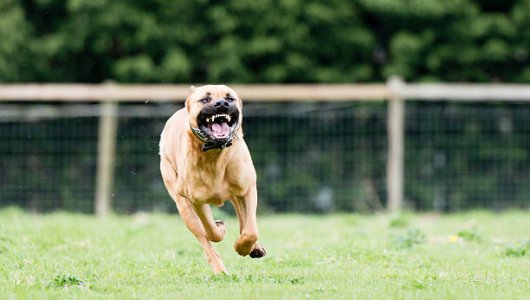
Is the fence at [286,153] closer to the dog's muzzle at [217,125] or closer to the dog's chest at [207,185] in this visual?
the dog's chest at [207,185]

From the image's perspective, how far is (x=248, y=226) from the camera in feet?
21.4

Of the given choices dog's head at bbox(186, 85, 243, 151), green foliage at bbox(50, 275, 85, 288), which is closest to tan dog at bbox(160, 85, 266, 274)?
dog's head at bbox(186, 85, 243, 151)

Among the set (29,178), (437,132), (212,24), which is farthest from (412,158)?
(29,178)

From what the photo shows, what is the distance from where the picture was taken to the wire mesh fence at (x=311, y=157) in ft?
52.0

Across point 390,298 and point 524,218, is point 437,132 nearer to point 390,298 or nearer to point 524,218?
point 524,218

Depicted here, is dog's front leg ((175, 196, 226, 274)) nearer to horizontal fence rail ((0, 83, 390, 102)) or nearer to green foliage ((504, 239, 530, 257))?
green foliage ((504, 239, 530, 257))

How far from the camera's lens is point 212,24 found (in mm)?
18359

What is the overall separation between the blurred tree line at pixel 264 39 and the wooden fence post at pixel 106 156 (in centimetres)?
269

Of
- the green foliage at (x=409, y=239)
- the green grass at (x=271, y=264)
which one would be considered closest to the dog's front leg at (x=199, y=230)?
the green grass at (x=271, y=264)

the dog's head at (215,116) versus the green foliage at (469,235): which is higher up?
the dog's head at (215,116)

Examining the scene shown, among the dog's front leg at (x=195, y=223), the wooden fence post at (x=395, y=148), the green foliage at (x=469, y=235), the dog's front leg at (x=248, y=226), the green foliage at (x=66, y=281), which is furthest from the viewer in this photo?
the wooden fence post at (x=395, y=148)

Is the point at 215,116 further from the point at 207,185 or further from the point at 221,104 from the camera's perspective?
the point at 207,185

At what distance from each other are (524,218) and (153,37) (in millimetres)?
7951

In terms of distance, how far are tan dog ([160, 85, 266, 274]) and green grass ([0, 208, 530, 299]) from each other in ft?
1.01
